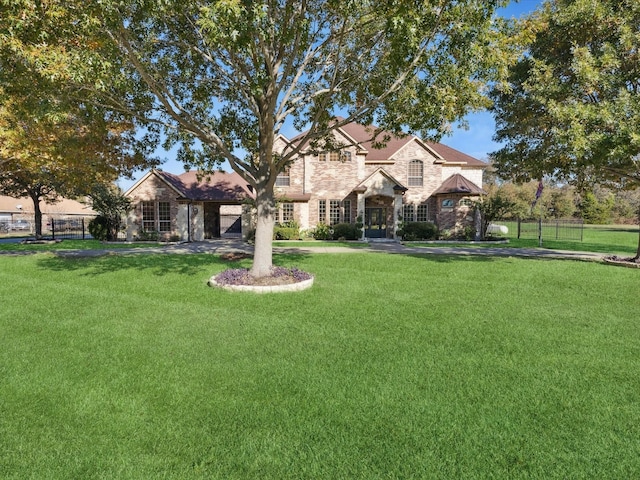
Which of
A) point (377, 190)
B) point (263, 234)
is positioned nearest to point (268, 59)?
point (263, 234)

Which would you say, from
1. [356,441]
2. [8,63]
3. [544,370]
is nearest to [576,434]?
[544,370]

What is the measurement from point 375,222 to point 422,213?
3.75 m

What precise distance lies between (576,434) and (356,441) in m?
2.09

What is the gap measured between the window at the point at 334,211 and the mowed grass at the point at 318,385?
61.2ft

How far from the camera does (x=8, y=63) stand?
894cm

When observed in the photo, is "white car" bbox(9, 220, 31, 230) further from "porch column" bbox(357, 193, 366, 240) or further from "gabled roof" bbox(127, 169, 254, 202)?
"porch column" bbox(357, 193, 366, 240)

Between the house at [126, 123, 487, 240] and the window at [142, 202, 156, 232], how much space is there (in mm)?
26

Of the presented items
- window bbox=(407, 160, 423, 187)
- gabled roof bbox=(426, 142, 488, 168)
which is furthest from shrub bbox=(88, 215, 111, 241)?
gabled roof bbox=(426, 142, 488, 168)

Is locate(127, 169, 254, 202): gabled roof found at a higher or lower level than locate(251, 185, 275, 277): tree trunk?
higher

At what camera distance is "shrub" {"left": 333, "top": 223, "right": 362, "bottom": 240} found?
85.1 feet

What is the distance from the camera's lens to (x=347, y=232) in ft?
85.3

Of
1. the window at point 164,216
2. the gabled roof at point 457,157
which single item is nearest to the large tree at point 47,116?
the window at point 164,216

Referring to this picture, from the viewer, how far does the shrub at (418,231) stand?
26.7 meters

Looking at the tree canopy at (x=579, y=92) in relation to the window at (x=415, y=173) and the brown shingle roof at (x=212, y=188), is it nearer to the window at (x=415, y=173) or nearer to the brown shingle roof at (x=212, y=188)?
the window at (x=415, y=173)
